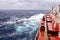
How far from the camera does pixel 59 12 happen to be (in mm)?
26328

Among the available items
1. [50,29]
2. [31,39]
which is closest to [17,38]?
[31,39]

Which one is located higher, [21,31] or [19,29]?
[19,29]

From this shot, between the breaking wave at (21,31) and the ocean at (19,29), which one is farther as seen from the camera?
the ocean at (19,29)

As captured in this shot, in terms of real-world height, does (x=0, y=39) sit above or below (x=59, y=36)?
below

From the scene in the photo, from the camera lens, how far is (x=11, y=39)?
120ft

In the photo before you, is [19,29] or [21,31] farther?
[19,29]

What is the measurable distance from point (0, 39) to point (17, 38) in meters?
3.85

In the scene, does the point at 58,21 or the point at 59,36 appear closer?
the point at 59,36

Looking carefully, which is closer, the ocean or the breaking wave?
the breaking wave

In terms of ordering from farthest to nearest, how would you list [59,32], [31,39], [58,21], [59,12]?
[31,39] < [59,12] < [58,21] < [59,32]

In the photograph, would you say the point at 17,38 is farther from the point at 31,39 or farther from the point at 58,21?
the point at 58,21

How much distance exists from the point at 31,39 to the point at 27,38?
124 centimetres

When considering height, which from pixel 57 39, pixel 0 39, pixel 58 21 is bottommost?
pixel 0 39

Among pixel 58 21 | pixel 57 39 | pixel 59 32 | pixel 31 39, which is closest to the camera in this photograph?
pixel 57 39
